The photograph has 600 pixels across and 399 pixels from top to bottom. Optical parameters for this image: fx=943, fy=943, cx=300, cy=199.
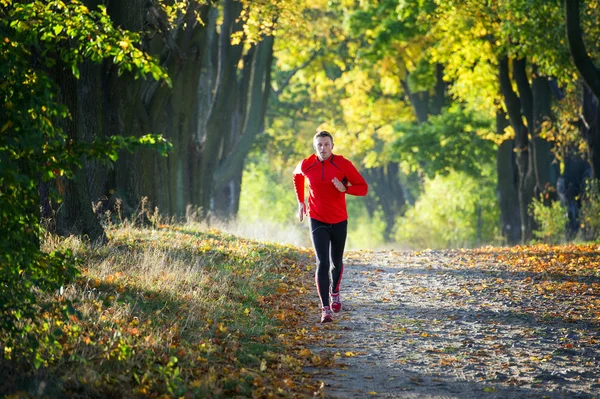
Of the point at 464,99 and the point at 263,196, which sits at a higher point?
the point at 464,99

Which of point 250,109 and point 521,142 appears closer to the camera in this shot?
point 521,142

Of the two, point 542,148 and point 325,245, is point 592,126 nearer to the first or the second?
point 542,148

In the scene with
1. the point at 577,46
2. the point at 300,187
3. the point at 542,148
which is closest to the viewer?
the point at 300,187

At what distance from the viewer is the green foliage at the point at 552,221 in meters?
22.9

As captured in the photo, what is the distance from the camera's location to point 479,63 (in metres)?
26.8

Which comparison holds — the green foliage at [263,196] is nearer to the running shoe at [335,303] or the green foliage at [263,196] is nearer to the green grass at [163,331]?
the green grass at [163,331]

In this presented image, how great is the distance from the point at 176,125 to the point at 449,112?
546 inches

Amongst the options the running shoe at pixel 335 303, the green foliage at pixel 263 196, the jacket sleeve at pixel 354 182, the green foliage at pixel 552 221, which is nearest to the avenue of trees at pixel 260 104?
the green foliage at pixel 552 221

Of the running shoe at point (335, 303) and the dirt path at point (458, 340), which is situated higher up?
the running shoe at point (335, 303)

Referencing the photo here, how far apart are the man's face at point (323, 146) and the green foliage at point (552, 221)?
1370cm

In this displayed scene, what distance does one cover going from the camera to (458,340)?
9.26m

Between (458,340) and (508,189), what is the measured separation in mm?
19842

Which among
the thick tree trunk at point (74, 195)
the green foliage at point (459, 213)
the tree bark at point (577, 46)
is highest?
the tree bark at point (577, 46)

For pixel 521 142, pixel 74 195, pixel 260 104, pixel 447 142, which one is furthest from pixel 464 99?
pixel 74 195
